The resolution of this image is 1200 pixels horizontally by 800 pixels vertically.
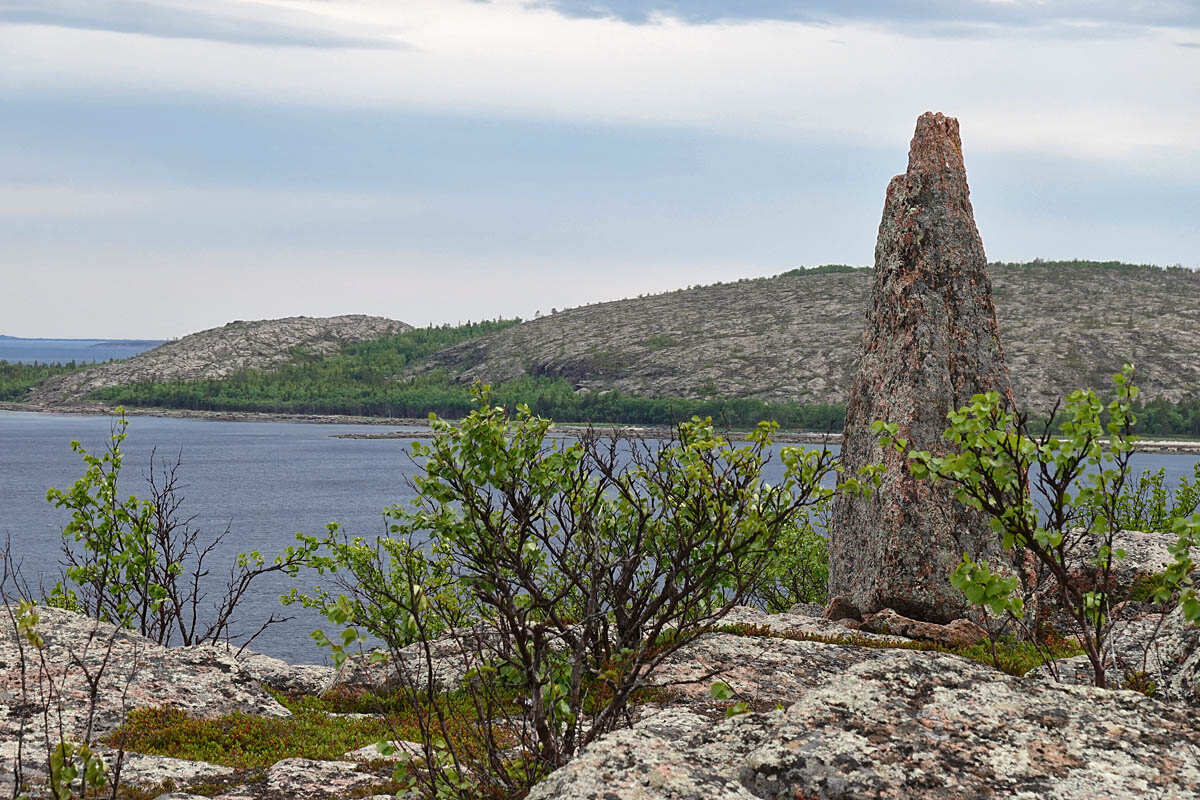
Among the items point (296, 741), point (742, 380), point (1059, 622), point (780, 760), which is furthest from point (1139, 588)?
point (742, 380)

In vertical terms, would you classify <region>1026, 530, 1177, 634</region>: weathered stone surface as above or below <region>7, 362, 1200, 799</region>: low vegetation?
below

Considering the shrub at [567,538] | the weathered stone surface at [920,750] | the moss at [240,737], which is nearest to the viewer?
the weathered stone surface at [920,750]

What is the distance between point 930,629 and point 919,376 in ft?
16.0

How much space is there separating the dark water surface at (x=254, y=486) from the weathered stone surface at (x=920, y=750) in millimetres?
37643

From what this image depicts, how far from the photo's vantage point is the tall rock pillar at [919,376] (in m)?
20.3

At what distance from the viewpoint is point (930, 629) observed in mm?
19484

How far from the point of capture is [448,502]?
8617 mm

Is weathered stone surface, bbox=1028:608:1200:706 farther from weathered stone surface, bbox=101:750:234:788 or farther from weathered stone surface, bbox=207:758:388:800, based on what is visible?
weathered stone surface, bbox=101:750:234:788

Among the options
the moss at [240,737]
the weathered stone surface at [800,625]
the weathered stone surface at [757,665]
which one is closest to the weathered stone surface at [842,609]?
the weathered stone surface at [800,625]

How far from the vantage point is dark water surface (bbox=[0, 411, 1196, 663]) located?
2418 inches

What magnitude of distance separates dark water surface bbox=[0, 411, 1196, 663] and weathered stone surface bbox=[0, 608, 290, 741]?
2585 cm

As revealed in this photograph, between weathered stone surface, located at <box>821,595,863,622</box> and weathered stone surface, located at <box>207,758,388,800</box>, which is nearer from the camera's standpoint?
weathered stone surface, located at <box>207,758,388,800</box>

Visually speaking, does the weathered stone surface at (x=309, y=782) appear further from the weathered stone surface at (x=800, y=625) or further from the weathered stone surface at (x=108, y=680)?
the weathered stone surface at (x=800, y=625)

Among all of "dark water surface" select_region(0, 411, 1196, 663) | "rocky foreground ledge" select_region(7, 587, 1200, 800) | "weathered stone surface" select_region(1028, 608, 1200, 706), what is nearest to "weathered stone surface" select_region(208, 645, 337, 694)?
"rocky foreground ledge" select_region(7, 587, 1200, 800)
